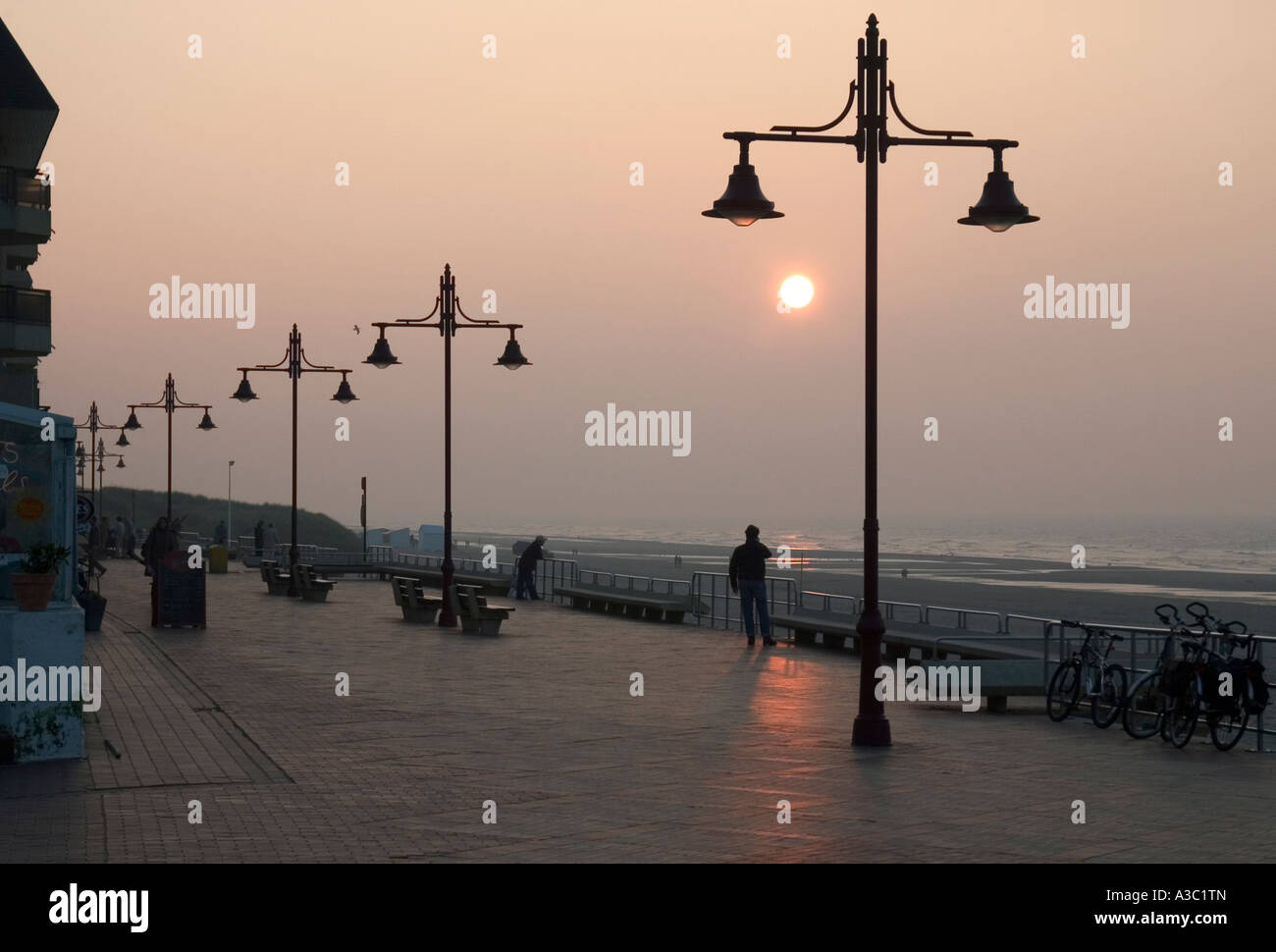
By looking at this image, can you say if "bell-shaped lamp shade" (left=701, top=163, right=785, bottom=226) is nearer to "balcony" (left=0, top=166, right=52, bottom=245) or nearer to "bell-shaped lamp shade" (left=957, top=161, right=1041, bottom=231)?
"bell-shaped lamp shade" (left=957, top=161, right=1041, bottom=231)

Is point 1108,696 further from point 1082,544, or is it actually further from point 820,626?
point 1082,544

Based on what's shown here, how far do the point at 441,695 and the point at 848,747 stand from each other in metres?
5.40

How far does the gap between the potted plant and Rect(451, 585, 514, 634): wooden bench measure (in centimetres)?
1418

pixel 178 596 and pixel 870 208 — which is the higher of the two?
pixel 870 208

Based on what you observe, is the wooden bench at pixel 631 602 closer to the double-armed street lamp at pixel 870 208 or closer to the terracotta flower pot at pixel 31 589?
the double-armed street lamp at pixel 870 208

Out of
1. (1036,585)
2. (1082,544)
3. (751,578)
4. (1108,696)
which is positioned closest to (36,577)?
(1108,696)

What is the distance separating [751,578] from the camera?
2530cm

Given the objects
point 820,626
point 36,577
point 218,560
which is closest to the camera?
point 36,577

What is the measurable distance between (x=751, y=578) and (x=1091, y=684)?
10040 millimetres

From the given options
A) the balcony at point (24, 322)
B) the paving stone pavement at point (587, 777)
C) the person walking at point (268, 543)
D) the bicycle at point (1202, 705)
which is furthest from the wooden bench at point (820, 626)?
the person walking at point (268, 543)

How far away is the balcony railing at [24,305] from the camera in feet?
146
